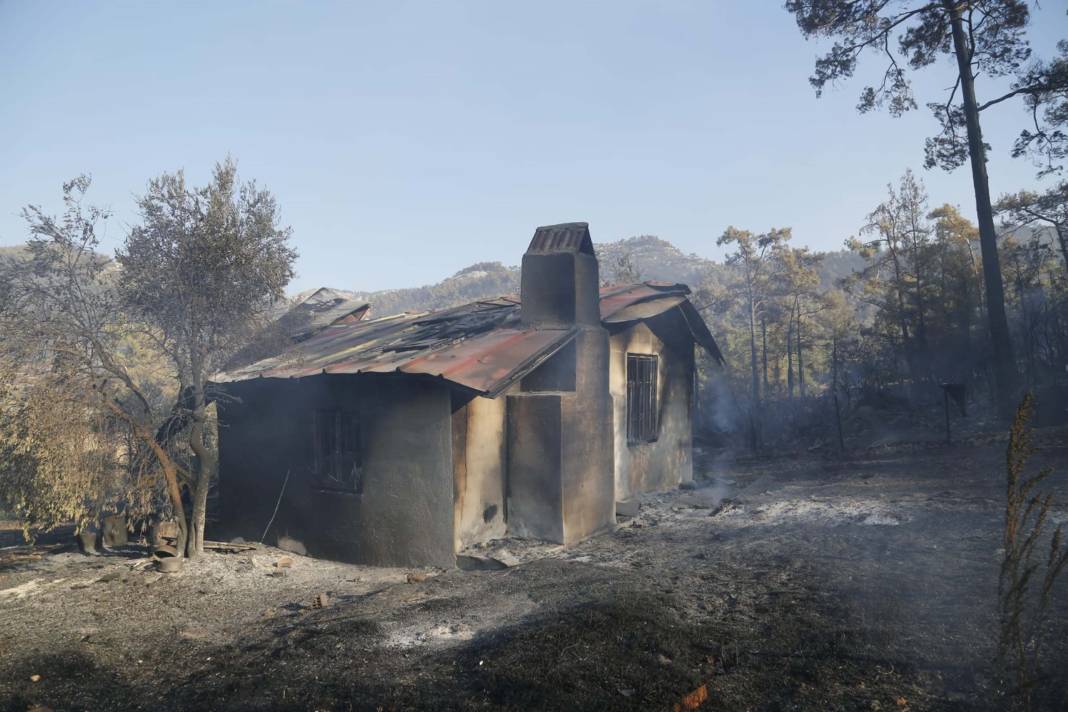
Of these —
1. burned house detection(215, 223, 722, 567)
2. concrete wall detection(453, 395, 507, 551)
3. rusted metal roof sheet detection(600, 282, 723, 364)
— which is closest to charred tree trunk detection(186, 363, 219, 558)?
burned house detection(215, 223, 722, 567)

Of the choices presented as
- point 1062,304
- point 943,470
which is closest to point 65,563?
point 943,470

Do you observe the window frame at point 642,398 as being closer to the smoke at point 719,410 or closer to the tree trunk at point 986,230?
the tree trunk at point 986,230

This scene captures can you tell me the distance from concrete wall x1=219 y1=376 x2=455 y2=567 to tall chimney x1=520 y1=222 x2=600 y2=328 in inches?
90.8

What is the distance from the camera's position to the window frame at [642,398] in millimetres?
12727

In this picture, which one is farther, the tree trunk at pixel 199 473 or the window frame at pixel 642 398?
the window frame at pixel 642 398

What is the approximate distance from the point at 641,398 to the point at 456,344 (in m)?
4.84

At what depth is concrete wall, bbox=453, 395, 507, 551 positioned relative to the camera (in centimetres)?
879

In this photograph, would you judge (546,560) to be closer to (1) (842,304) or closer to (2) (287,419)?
(2) (287,419)

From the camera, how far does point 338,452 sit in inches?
381

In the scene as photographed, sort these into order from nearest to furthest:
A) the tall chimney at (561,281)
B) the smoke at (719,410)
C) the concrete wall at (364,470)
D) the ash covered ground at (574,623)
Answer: the ash covered ground at (574,623) → the concrete wall at (364,470) → the tall chimney at (561,281) → the smoke at (719,410)

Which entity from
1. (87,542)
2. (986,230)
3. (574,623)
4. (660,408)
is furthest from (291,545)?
(986,230)

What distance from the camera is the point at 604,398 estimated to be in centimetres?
1052

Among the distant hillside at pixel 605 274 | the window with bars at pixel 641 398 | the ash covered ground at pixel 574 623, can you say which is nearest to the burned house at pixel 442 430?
the ash covered ground at pixel 574 623

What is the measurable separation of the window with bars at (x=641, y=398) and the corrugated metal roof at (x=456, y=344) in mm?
1283
